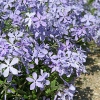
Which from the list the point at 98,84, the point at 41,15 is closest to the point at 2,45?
the point at 41,15

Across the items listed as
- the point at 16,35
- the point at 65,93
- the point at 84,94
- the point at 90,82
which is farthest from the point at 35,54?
the point at 90,82

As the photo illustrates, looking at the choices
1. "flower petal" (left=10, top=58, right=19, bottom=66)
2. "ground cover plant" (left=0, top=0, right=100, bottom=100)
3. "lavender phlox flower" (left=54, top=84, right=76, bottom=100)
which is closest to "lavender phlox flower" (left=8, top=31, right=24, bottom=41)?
"ground cover plant" (left=0, top=0, right=100, bottom=100)

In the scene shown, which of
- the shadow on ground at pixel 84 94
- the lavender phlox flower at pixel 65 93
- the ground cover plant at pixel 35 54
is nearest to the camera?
the ground cover plant at pixel 35 54

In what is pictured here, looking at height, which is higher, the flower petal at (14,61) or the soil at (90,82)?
the soil at (90,82)

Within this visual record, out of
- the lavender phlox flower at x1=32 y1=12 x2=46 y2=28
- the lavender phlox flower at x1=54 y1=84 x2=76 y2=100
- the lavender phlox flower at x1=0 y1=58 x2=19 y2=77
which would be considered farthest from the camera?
the lavender phlox flower at x1=54 y1=84 x2=76 y2=100

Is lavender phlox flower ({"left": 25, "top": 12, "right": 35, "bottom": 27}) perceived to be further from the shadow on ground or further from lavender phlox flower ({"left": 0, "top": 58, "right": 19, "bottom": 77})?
the shadow on ground

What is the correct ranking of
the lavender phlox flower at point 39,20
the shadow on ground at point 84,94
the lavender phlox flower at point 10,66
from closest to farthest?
1. the lavender phlox flower at point 10,66
2. the lavender phlox flower at point 39,20
3. the shadow on ground at point 84,94

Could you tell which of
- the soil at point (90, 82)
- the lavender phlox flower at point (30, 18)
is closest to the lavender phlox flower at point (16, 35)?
the lavender phlox flower at point (30, 18)

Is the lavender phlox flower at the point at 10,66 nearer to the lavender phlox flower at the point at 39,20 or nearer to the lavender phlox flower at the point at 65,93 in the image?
the lavender phlox flower at the point at 39,20
